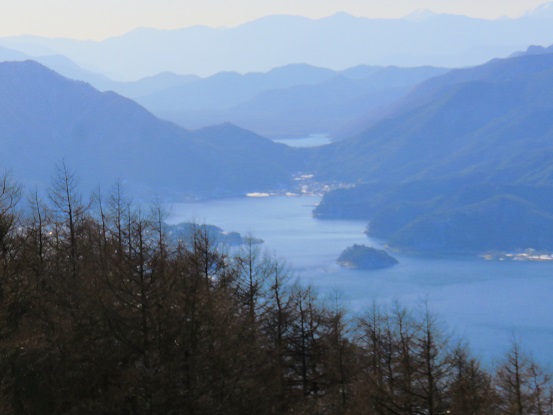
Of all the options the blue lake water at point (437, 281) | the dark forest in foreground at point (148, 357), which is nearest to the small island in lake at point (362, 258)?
the blue lake water at point (437, 281)

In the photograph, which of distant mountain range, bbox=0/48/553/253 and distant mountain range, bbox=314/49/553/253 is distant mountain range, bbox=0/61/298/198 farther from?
distant mountain range, bbox=314/49/553/253

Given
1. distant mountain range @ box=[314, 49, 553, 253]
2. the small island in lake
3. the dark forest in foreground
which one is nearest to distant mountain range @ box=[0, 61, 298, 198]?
distant mountain range @ box=[314, 49, 553, 253]

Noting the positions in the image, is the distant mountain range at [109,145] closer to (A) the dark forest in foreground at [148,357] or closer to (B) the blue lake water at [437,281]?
(B) the blue lake water at [437,281]

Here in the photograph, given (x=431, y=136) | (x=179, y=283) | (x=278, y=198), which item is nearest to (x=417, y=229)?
(x=278, y=198)

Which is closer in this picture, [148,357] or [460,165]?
[148,357]

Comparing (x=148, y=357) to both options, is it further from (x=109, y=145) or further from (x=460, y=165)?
(x=460, y=165)

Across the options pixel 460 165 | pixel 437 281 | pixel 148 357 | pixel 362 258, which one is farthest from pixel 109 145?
pixel 148 357
